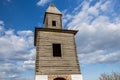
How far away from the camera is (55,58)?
15.7 m

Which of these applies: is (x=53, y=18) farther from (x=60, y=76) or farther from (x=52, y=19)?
(x=60, y=76)

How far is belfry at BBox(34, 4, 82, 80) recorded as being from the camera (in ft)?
48.8

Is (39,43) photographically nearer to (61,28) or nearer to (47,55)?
(47,55)

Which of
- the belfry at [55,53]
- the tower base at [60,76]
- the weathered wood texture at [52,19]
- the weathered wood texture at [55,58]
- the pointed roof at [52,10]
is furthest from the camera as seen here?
the pointed roof at [52,10]

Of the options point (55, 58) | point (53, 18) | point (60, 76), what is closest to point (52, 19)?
point (53, 18)

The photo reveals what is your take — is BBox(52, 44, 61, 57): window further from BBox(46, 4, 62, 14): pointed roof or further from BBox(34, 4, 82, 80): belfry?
BBox(46, 4, 62, 14): pointed roof

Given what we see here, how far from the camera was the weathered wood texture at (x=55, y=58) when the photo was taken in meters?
15.0

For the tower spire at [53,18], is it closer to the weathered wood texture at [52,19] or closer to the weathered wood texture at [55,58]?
the weathered wood texture at [52,19]

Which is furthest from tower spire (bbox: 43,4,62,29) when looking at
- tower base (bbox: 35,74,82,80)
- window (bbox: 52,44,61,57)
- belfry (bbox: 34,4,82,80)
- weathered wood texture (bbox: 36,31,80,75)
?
tower base (bbox: 35,74,82,80)

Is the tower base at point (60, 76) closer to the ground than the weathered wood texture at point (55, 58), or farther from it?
closer to the ground

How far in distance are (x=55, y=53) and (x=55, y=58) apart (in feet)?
6.39

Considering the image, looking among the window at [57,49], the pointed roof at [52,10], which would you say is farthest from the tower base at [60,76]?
the pointed roof at [52,10]

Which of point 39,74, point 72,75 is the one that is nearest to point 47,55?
point 39,74

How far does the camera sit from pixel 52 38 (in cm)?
1666
